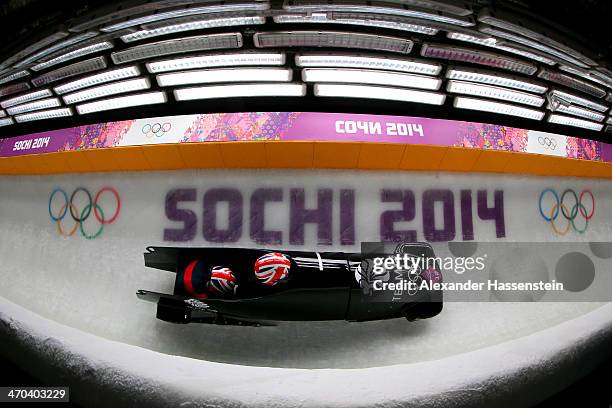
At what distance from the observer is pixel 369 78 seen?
345 centimetres

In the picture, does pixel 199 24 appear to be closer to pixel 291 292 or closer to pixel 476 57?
pixel 291 292

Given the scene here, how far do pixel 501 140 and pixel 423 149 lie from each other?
3.97 feet

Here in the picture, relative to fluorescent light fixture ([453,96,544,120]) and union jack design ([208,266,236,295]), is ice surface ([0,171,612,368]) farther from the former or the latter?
fluorescent light fixture ([453,96,544,120])

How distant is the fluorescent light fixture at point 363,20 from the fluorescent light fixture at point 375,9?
0.07 meters

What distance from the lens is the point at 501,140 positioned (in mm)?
4266

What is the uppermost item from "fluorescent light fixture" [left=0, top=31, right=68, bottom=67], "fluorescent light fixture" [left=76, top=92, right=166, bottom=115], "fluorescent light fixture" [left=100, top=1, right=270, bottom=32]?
"fluorescent light fixture" [left=76, top=92, right=166, bottom=115]

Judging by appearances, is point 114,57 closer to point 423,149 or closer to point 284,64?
point 284,64

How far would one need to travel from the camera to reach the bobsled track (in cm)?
145

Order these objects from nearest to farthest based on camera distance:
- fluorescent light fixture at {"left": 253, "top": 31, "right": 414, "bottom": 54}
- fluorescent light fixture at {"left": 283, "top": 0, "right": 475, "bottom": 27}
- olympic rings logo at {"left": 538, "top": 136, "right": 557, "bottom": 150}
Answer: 1. fluorescent light fixture at {"left": 283, "top": 0, "right": 475, "bottom": 27}
2. fluorescent light fixture at {"left": 253, "top": 31, "right": 414, "bottom": 54}
3. olympic rings logo at {"left": 538, "top": 136, "right": 557, "bottom": 150}

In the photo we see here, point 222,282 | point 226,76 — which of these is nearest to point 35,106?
point 226,76

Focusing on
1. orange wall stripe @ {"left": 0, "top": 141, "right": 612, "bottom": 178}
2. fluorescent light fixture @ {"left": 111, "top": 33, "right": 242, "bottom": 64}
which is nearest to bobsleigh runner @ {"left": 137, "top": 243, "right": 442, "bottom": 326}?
orange wall stripe @ {"left": 0, "top": 141, "right": 612, "bottom": 178}

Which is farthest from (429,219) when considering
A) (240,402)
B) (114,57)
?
(114,57)

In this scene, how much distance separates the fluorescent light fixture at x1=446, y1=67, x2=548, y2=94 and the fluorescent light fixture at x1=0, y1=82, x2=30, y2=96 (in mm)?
4987

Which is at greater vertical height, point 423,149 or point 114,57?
point 114,57
